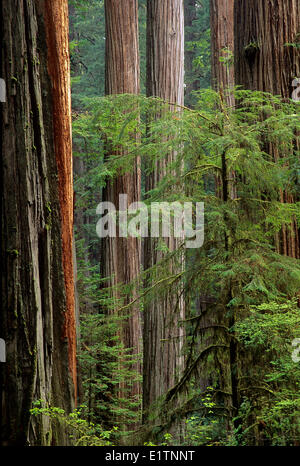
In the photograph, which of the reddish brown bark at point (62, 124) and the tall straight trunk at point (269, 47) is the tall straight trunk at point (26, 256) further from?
the tall straight trunk at point (269, 47)

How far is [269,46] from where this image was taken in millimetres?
5336

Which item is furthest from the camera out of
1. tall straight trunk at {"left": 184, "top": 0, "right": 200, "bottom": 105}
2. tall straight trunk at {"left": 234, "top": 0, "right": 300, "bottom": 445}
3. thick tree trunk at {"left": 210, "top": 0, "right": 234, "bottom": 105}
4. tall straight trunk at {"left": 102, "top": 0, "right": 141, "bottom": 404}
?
tall straight trunk at {"left": 184, "top": 0, "right": 200, "bottom": 105}

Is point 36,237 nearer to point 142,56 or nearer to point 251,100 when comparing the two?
point 251,100

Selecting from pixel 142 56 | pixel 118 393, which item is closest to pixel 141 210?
pixel 118 393

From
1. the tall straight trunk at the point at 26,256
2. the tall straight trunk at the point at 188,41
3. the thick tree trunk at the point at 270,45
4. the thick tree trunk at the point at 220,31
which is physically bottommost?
the tall straight trunk at the point at 26,256

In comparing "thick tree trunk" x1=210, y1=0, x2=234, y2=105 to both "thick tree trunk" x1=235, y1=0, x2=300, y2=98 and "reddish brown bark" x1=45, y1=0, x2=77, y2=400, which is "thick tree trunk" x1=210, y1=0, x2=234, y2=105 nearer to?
"thick tree trunk" x1=235, y1=0, x2=300, y2=98

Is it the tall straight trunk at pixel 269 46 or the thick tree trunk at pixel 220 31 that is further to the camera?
the thick tree trunk at pixel 220 31

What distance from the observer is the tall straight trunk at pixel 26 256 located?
3.41 metres

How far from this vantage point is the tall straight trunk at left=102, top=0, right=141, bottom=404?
380 inches

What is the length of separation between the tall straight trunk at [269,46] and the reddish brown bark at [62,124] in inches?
75.0

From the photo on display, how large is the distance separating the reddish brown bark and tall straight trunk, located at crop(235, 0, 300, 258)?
6.25ft

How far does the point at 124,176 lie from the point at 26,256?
6.07 meters

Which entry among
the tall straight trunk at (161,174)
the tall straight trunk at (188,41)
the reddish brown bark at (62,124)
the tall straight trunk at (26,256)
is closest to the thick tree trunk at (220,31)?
the tall straight trunk at (161,174)

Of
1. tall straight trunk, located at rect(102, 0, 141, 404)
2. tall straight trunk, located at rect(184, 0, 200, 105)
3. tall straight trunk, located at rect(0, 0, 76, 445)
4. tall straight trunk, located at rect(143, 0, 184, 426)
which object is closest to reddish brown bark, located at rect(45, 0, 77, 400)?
tall straight trunk, located at rect(0, 0, 76, 445)
